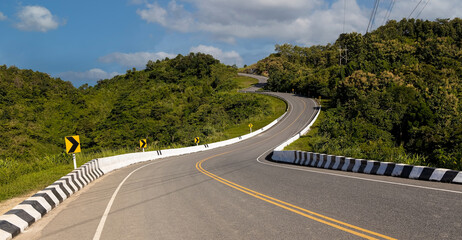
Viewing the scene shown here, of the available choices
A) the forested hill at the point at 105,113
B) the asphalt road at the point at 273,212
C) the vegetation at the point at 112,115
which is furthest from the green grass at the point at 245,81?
the asphalt road at the point at 273,212

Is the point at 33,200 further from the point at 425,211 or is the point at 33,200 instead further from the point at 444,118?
the point at 444,118

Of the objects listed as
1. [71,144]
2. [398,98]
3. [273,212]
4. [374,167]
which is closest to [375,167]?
[374,167]

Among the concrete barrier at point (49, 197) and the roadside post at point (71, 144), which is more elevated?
the roadside post at point (71, 144)

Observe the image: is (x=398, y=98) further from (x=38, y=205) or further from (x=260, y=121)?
(x=38, y=205)

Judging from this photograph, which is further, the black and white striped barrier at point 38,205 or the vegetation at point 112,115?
the vegetation at point 112,115

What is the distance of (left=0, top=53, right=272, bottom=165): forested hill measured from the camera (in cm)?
4734

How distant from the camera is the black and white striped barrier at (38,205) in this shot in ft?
20.3

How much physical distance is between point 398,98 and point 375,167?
41786 mm

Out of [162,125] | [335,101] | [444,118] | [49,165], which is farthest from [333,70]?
[49,165]

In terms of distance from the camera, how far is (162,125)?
2340 inches

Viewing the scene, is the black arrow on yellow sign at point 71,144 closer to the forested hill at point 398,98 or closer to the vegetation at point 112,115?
the forested hill at point 398,98

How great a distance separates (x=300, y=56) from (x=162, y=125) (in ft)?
332

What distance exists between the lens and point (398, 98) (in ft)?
152

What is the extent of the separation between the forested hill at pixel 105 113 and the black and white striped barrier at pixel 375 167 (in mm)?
34546
